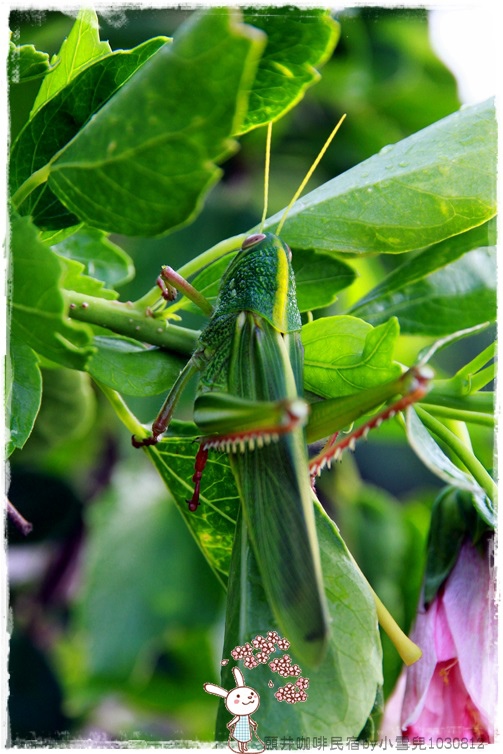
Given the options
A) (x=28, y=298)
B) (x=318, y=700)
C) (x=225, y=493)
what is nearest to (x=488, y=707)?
(x=318, y=700)

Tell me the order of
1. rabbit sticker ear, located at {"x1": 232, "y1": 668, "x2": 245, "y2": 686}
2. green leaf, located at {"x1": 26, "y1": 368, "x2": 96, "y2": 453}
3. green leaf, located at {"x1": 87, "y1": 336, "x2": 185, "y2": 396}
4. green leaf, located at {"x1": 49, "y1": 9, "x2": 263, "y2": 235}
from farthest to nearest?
green leaf, located at {"x1": 26, "y1": 368, "x2": 96, "y2": 453} < green leaf, located at {"x1": 87, "y1": 336, "x2": 185, "y2": 396} < rabbit sticker ear, located at {"x1": 232, "y1": 668, "x2": 245, "y2": 686} < green leaf, located at {"x1": 49, "y1": 9, "x2": 263, "y2": 235}

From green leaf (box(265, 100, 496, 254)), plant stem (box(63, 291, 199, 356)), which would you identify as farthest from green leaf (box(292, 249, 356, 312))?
plant stem (box(63, 291, 199, 356))

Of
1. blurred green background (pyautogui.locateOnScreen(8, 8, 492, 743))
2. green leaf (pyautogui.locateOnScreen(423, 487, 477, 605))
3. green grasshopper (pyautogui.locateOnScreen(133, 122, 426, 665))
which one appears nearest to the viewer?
green grasshopper (pyautogui.locateOnScreen(133, 122, 426, 665))

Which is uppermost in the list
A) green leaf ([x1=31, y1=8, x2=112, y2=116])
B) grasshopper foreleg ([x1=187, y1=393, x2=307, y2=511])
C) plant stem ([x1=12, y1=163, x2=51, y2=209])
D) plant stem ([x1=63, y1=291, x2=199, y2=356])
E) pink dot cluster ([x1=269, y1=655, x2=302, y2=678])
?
green leaf ([x1=31, y1=8, x2=112, y2=116])

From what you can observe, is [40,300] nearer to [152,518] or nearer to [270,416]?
[270,416]

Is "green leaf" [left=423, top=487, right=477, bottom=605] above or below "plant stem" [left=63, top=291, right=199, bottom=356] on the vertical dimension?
below

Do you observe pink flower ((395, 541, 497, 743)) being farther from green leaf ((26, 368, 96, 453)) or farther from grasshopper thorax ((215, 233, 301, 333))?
green leaf ((26, 368, 96, 453))

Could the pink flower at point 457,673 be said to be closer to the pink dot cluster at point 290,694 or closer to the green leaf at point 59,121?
the pink dot cluster at point 290,694

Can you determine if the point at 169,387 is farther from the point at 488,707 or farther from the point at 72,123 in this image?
the point at 488,707
